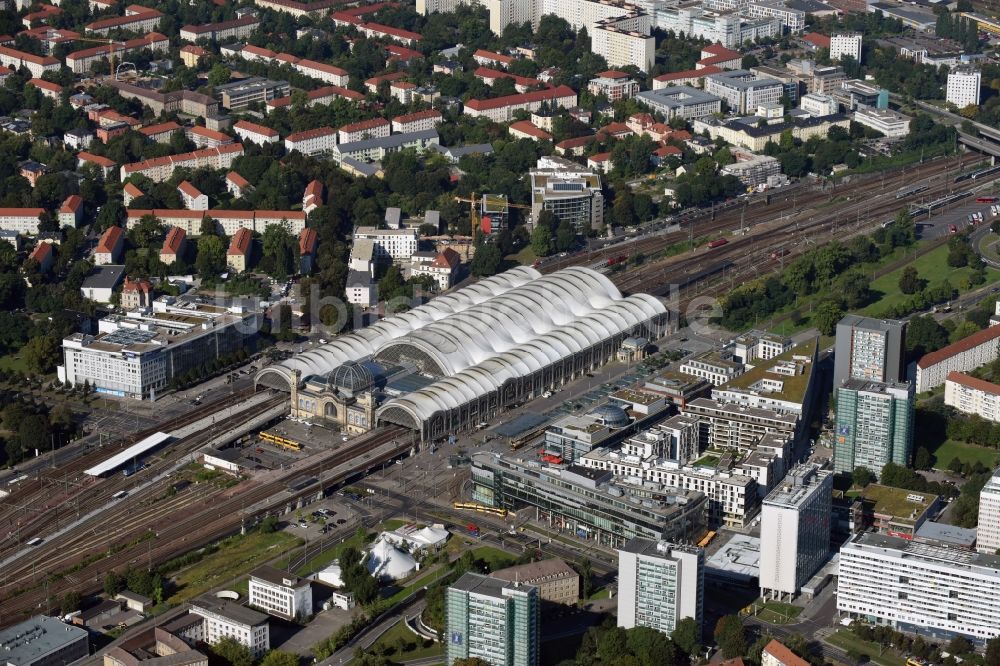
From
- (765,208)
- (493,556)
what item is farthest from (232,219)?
(493,556)

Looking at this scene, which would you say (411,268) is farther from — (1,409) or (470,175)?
(1,409)

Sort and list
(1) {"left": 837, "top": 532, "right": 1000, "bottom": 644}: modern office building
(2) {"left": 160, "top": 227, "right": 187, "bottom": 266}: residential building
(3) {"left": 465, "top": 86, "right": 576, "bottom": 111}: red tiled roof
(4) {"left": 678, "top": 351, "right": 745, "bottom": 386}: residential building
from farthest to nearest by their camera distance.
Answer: (3) {"left": 465, "top": 86, "right": 576, "bottom": 111}: red tiled roof < (2) {"left": 160, "top": 227, "right": 187, "bottom": 266}: residential building < (4) {"left": 678, "top": 351, "right": 745, "bottom": 386}: residential building < (1) {"left": 837, "top": 532, "right": 1000, "bottom": 644}: modern office building

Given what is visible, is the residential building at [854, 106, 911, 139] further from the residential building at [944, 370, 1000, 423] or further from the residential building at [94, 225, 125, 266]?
the residential building at [94, 225, 125, 266]

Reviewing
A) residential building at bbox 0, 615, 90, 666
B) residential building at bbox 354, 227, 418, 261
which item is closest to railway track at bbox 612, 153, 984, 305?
residential building at bbox 354, 227, 418, 261

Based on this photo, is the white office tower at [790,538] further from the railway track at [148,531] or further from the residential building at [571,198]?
the residential building at [571,198]

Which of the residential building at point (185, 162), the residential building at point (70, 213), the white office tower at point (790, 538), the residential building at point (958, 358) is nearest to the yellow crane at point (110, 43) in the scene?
the residential building at point (185, 162)
